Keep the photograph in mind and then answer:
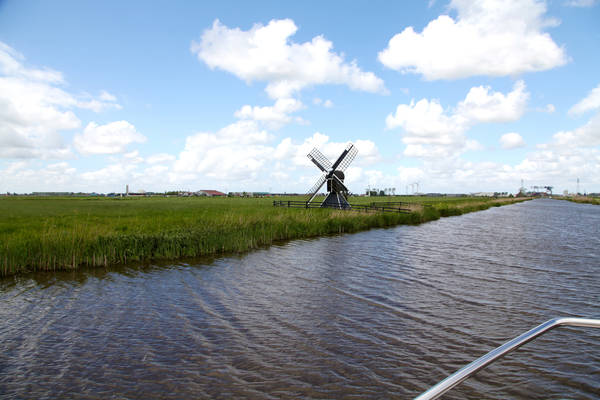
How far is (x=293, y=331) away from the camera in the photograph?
7.64 m

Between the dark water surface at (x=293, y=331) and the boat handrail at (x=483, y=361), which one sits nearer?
the boat handrail at (x=483, y=361)

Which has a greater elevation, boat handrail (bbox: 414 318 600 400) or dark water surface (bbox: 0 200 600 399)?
boat handrail (bbox: 414 318 600 400)

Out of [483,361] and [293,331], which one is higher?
[483,361]

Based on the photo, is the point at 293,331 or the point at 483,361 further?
the point at 293,331

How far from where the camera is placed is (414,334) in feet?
24.2

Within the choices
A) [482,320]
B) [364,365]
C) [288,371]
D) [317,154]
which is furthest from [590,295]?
[317,154]

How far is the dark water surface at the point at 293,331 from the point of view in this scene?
5551 millimetres

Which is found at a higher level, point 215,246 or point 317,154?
point 317,154

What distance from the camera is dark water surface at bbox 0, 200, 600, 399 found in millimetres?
5551

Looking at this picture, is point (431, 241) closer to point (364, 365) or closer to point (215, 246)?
point (215, 246)

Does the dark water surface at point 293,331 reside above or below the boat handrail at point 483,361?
below

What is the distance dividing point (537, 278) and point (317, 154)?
3339 cm

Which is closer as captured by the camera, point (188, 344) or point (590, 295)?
point (188, 344)

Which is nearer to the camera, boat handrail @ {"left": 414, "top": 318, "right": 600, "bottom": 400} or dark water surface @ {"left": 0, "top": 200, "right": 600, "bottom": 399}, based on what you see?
boat handrail @ {"left": 414, "top": 318, "right": 600, "bottom": 400}
